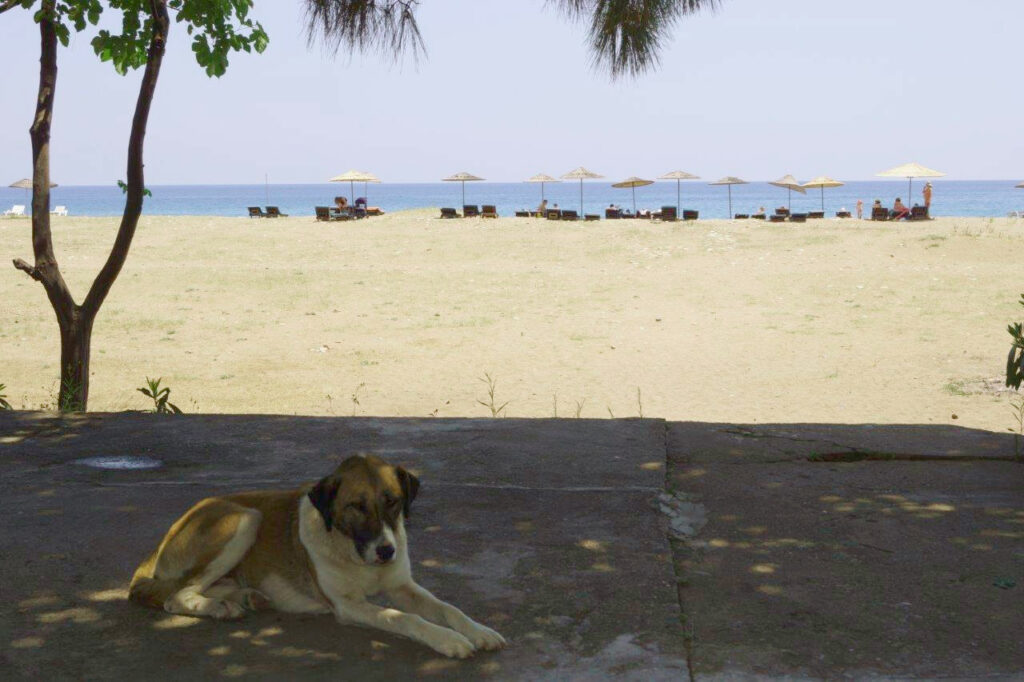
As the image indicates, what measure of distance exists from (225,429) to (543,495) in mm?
2656

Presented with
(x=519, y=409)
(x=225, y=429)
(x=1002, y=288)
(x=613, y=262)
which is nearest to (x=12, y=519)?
(x=225, y=429)

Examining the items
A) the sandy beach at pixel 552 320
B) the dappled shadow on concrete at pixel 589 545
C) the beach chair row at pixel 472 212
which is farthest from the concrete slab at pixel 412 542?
the beach chair row at pixel 472 212

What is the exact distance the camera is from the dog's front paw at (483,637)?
3609 millimetres

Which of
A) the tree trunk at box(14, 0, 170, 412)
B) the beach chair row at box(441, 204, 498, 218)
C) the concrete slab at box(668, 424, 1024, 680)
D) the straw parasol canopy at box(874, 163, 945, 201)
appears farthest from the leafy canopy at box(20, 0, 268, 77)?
the straw parasol canopy at box(874, 163, 945, 201)

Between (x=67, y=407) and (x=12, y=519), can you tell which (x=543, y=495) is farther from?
(x=67, y=407)

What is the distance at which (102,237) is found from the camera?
3159 centimetres

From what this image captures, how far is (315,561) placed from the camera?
3.77 metres

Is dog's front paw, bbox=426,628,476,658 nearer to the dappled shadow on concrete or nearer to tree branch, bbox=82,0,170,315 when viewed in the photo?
the dappled shadow on concrete

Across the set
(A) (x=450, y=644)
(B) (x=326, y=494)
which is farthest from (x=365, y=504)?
(A) (x=450, y=644)

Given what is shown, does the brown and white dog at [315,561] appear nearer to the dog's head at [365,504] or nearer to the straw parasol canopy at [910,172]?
the dog's head at [365,504]

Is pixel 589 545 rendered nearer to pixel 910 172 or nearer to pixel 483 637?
pixel 483 637

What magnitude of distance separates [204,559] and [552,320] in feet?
51.8

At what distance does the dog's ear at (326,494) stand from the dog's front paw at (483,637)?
0.63m

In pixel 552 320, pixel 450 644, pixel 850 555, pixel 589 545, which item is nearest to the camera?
pixel 450 644
